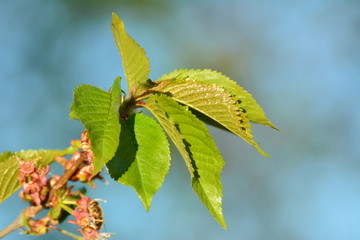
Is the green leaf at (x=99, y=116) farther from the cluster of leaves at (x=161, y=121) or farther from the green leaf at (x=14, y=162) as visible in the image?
the green leaf at (x=14, y=162)

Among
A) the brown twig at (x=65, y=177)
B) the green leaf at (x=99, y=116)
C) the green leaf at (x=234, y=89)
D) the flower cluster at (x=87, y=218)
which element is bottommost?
the flower cluster at (x=87, y=218)

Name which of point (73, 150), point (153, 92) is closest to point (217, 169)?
point (153, 92)

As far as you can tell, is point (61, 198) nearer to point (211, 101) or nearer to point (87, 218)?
point (87, 218)

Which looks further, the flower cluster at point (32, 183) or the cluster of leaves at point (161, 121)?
the flower cluster at point (32, 183)

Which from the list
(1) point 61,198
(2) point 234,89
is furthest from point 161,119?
(1) point 61,198

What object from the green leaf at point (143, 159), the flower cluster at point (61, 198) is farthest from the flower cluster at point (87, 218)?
the green leaf at point (143, 159)

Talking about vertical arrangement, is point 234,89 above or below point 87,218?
above

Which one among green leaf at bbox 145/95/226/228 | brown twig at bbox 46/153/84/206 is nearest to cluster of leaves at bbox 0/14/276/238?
green leaf at bbox 145/95/226/228
